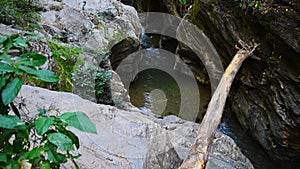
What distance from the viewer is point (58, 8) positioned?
627 centimetres

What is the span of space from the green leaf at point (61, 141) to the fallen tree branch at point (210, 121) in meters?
2.15

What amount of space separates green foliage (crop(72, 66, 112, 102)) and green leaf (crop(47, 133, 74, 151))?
380cm

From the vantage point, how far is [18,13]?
472cm

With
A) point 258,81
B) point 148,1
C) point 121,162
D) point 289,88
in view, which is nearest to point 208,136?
point 121,162

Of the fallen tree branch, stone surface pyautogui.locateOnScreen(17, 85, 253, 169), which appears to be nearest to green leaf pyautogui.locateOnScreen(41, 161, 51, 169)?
stone surface pyautogui.locateOnScreen(17, 85, 253, 169)

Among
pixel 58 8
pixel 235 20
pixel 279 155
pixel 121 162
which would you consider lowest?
pixel 279 155

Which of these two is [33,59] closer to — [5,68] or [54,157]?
[5,68]

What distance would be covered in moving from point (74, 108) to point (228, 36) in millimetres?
4677

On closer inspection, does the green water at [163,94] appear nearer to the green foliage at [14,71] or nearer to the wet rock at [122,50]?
the wet rock at [122,50]

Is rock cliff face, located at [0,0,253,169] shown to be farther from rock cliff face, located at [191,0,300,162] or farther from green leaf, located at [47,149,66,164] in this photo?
rock cliff face, located at [191,0,300,162]

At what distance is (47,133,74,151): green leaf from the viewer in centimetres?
95

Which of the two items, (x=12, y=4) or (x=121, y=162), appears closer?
(x=121, y=162)

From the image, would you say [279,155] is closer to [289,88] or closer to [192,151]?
[289,88]

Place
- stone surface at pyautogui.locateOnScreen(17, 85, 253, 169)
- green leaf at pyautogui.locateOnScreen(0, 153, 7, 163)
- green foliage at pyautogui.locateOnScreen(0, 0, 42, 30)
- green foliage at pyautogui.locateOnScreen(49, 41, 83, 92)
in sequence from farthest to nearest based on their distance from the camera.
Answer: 1. green foliage at pyautogui.locateOnScreen(0, 0, 42, 30)
2. green foliage at pyautogui.locateOnScreen(49, 41, 83, 92)
3. stone surface at pyautogui.locateOnScreen(17, 85, 253, 169)
4. green leaf at pyautogui.locateOnScreen(0, 153, 7, 163)
